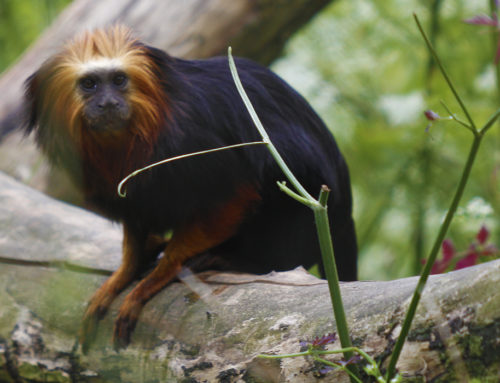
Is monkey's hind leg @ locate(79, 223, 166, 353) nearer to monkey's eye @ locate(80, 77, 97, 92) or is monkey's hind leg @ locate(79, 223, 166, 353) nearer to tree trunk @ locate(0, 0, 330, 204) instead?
monkey's eye @ locate(80, 77, 97, 92)

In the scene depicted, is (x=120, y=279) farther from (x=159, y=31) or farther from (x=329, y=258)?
(x=159, y=31)


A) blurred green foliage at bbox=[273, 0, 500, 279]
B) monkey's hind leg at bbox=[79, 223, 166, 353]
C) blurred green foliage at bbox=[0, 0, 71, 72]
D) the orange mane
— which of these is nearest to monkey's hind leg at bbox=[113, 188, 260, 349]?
monkey's hind leg at bbox=[79, 223, 166, 353]

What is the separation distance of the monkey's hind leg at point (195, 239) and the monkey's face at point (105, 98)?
0.43m

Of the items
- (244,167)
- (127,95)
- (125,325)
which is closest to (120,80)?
(127,95)

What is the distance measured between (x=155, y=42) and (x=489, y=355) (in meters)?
2.66

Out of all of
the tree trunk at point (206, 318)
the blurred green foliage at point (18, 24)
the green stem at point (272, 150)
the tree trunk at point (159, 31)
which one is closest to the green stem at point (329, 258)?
the green stem at point (272, 150)

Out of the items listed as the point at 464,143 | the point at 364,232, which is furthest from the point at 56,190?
the point at 464,143

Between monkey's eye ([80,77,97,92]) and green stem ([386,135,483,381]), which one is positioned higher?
monkey's eye ([80,77,97,92])

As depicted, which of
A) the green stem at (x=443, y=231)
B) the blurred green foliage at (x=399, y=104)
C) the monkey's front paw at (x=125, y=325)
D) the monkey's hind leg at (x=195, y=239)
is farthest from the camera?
the blurred green foliage at (x=399, y=104)

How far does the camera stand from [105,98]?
1.93m

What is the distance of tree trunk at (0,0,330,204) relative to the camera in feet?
10.5

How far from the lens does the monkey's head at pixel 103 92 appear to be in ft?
6.49

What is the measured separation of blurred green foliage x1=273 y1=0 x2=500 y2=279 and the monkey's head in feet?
5.90

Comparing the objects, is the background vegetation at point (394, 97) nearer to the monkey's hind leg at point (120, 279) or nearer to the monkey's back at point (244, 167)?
Answer: the monkey's back at point (244, 167)
